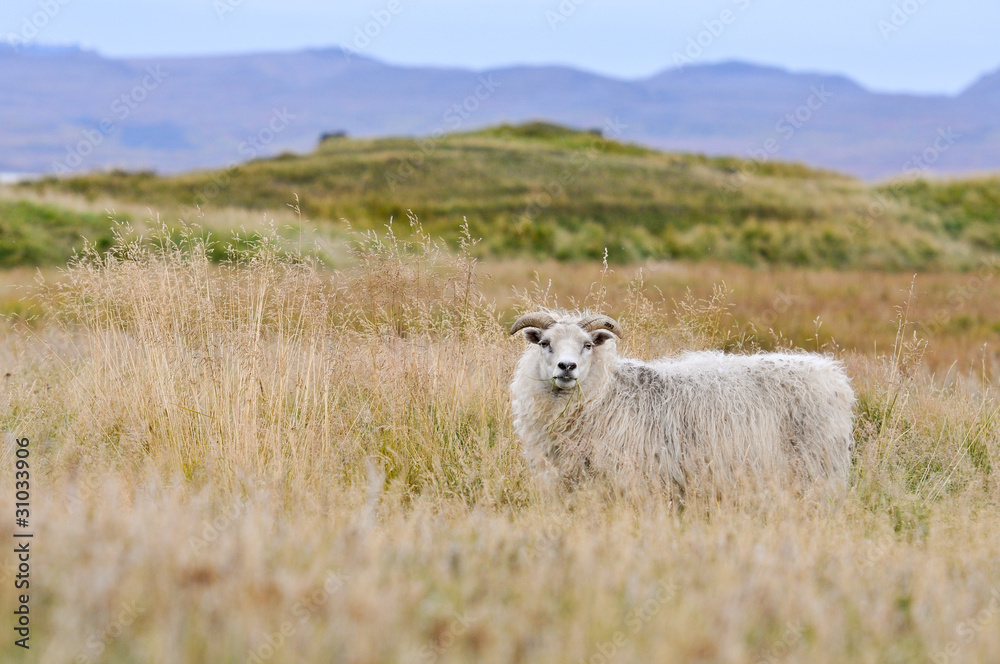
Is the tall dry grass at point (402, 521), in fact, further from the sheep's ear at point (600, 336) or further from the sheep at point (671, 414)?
the sheep's ear at point (600, 336)

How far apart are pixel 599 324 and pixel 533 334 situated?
1.81 feet

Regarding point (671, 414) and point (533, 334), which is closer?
point (671, 414)

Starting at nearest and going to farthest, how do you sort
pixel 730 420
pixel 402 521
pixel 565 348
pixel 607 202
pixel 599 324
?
1. pixel 402 521
2. pixel 565 348
3. pixel 730 420
4. pixel 599 324
5. pixel 607 202

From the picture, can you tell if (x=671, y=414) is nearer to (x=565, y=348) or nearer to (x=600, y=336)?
(x=600, y=336)

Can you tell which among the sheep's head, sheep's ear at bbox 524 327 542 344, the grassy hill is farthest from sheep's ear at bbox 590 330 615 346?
the grassy hill

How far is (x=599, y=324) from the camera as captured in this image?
7082mm

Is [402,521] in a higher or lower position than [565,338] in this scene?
lower

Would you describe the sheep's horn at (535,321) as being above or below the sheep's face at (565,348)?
above

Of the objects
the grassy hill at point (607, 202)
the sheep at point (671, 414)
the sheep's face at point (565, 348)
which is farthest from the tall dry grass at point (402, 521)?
the grassy hill at point (607, 202)

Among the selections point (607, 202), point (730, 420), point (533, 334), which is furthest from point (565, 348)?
point (607, 202)

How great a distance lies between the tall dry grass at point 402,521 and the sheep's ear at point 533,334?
2.59 feet

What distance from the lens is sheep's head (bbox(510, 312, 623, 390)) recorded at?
22.2 feet

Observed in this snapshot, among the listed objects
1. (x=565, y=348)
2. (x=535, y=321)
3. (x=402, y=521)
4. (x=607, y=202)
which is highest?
(x=607, y=202)

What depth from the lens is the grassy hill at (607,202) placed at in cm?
3147
